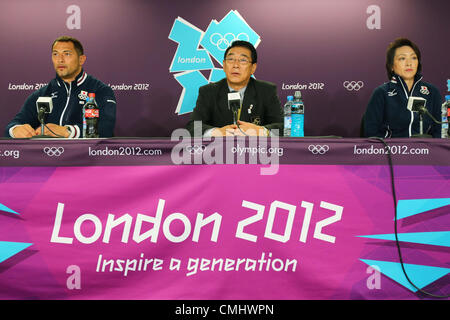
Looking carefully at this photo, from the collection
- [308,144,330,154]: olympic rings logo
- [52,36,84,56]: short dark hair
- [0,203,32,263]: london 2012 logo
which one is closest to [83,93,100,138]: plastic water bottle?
[52,36,84,56]: short dark hair

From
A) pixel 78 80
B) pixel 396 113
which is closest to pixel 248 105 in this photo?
pixel 396 113

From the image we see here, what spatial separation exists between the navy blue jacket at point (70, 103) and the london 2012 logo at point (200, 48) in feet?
2.54

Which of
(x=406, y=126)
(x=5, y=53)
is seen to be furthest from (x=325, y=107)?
(x=5, y=53)

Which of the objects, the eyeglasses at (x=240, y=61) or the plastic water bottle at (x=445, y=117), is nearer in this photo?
the plastic water bottle at (x=445, y=117)

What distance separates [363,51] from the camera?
309cm

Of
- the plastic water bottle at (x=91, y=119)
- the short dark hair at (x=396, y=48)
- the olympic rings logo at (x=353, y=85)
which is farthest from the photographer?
the olympic rings logo at (x=353, y=85)

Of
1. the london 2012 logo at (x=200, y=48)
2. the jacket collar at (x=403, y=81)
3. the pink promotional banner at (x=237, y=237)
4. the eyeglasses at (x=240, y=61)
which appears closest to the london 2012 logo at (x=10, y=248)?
the pink promotional banner at (x=237, y=237)

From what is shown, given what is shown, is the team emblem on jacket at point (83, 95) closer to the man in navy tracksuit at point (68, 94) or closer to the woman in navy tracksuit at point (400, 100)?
the man in navy tracksuit at point (68, 94)

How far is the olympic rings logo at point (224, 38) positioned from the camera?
3.11 metres

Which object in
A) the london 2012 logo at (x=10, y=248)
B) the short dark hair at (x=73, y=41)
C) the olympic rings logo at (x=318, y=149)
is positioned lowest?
the london 2012 logo at (x=10, y=248)

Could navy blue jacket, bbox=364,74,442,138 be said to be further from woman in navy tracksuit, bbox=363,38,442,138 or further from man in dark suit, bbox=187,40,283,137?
man in dark suit, bbox=187,40,283,137

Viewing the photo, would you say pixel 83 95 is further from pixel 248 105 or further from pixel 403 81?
pixel 403 81

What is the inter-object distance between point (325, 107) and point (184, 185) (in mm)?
2012

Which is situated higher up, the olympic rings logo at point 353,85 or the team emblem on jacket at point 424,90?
the olympic rings logo at point 353,85
